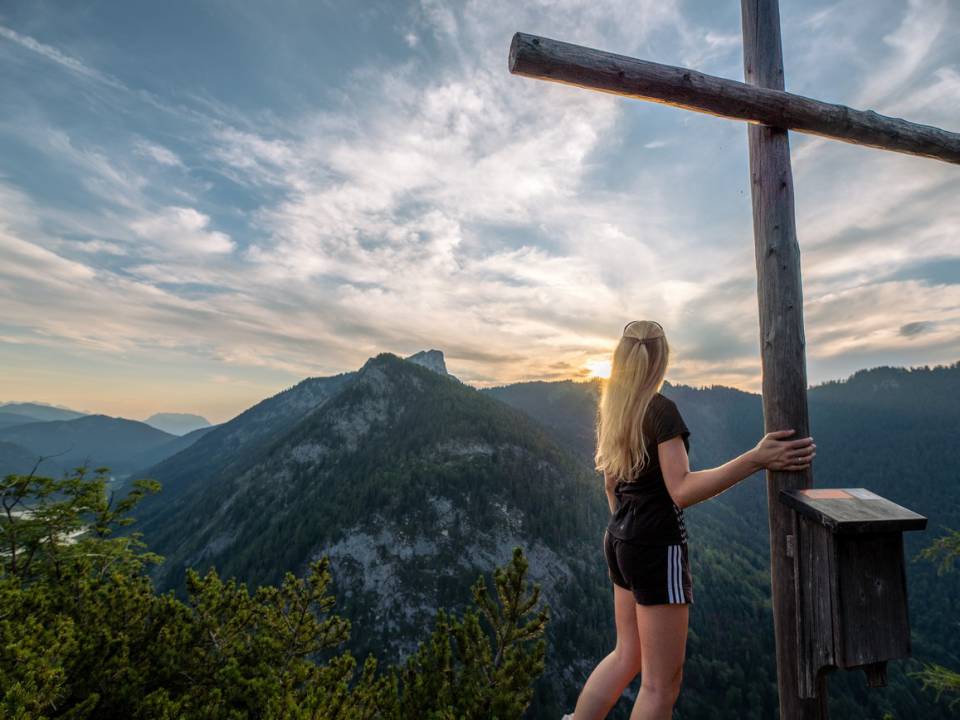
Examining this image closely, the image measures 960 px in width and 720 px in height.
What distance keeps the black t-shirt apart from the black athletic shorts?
0.05 metres

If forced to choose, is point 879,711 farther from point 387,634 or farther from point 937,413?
point 937,413

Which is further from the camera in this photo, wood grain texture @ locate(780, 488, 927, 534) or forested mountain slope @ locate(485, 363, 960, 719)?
forested mountain slope @ locate(485, 363, 960, 719)

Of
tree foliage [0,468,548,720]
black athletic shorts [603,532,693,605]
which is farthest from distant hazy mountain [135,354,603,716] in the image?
black athletic shorts [603,532,693,605]

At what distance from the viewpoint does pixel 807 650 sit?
2.71 metres

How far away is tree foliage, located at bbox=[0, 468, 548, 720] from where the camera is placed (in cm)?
353

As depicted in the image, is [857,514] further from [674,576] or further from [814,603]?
[674,576]

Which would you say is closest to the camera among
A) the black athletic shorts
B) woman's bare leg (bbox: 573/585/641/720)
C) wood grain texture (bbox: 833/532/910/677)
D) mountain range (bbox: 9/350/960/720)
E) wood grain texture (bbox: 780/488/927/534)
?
wood grain texture (bbox: 780/488/927/534)

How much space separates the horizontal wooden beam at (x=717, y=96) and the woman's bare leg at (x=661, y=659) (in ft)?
11.0

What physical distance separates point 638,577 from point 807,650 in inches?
45.1

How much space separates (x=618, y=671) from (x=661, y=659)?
45 cm

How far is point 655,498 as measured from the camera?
2.69 meters

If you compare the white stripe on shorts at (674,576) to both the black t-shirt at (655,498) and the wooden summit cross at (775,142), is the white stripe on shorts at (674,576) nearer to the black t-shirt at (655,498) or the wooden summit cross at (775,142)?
the black t-shirt at (655,498)

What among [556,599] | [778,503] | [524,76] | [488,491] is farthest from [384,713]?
[488,491]

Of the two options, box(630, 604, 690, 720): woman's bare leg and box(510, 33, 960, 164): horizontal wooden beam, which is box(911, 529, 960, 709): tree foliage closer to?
box(510, 33, 960, 164): horizontal wooden beam
